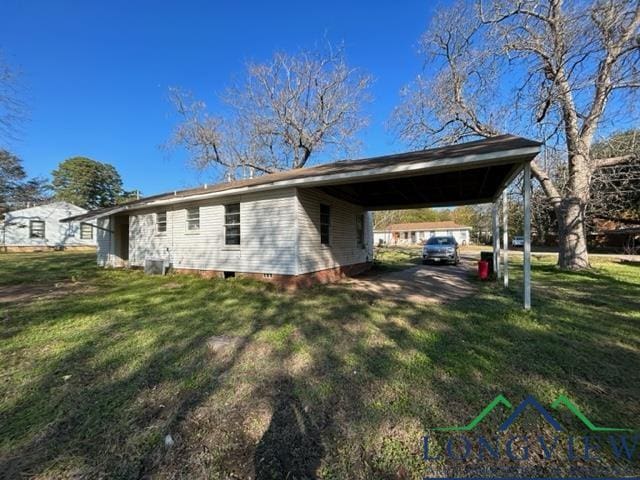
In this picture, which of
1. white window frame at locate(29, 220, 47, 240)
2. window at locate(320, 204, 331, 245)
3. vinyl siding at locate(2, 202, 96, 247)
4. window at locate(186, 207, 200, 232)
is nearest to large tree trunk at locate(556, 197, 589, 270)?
window at locate(320, 204, 331, 245)

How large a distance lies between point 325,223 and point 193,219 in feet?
15.8

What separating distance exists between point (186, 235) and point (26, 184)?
39.6m

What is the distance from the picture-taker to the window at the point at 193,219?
10.3 m

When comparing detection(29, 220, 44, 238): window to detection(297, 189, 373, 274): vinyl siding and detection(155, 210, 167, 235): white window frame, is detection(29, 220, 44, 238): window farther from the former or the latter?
detection(297, 189, 373, 274): vinyl siding

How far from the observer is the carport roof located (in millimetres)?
5484

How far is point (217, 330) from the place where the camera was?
183 inches

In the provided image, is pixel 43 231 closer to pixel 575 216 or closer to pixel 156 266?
pixel 156 266

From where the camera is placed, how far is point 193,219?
10344mm

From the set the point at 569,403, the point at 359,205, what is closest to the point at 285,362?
the point at 569,403

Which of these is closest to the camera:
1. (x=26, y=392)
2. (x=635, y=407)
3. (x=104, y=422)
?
(x=104, y=422)

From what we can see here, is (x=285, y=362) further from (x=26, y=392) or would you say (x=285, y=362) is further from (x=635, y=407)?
(x=635, y=407)

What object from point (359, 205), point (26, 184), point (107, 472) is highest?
point (26, 184)

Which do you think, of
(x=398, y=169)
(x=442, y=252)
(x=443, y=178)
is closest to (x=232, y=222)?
(x=398, y=169)

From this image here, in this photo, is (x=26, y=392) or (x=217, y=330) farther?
(x=217, y=330)
